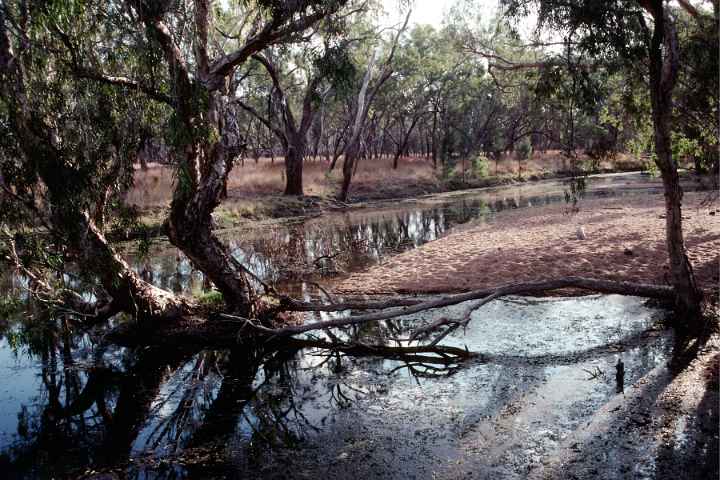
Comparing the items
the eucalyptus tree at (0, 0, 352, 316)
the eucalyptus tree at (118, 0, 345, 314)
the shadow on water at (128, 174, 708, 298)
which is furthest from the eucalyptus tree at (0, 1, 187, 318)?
the shadow on water at (128, 174, 708, 298)

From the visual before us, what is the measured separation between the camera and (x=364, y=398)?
265 inches

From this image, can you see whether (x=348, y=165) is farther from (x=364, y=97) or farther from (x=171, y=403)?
(x=171, y=403)

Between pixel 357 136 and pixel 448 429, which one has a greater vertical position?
pixel 357 136

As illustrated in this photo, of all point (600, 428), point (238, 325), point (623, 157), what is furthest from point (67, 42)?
point (623, 157)

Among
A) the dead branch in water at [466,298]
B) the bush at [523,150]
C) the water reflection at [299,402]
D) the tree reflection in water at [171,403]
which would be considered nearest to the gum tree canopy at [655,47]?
the dead branch in water at [466,298]

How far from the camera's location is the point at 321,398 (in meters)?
6.87

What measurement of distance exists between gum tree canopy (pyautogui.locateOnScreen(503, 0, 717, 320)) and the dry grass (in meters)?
14.0

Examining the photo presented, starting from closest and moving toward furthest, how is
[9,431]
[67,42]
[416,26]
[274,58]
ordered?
[9,431]
[67,42]
[274,58]
[416,26]

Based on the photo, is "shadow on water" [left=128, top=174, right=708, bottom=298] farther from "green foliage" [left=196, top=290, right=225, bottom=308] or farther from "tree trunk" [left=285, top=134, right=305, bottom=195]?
"tree trunk" [left=285, top=134, right=305, bottom=195]

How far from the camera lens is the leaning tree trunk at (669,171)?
749cm

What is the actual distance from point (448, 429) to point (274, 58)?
76.0 ft

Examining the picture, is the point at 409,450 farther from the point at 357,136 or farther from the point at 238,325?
the point at 357,136

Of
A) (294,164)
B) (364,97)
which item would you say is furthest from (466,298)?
(294,164)

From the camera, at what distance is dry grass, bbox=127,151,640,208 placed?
2509 cm
